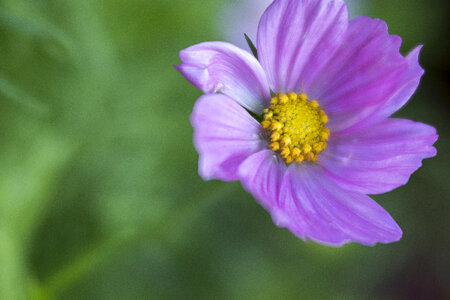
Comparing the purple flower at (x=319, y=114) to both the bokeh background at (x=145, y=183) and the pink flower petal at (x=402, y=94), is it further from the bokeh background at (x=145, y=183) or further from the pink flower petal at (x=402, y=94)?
the bokeh background at (x=145, y=183)

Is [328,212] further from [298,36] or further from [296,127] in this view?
[298,36]

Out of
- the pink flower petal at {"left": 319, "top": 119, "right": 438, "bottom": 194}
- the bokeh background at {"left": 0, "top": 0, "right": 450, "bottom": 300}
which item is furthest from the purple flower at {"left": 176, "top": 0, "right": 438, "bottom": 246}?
the bokeh background at {"left": 0, "top": 0, "right": 450, "bottom": 300}

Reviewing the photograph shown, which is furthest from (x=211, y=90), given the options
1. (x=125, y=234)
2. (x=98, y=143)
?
(x=98, y=143)

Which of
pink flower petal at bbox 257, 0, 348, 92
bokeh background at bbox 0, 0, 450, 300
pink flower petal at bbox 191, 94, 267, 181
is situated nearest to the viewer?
pink flower petal at bbox 191, 94, 267, 181

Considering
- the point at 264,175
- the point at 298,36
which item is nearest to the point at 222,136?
the point at 264,175

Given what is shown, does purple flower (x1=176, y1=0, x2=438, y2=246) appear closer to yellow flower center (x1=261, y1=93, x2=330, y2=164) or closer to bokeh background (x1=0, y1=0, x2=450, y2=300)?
yellow flower center (x1=261, y1=93, x2=330, y2=164)

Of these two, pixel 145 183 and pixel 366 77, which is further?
pixel 145 183
